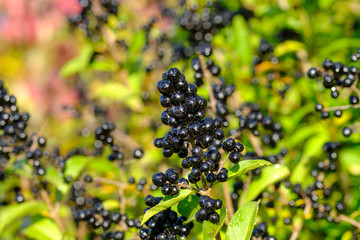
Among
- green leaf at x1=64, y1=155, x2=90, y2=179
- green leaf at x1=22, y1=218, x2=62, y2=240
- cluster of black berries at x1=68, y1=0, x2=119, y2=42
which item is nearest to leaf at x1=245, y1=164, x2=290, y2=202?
green leaf at x1=64, y1=155, x2=90, y2=179

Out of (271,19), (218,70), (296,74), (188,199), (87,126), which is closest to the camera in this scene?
(188,199)

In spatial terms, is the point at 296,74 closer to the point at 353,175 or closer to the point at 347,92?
the point at 347,92

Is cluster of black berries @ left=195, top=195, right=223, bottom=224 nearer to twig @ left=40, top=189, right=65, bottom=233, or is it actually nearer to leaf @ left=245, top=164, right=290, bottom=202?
leaf @ left=245, top=164, right=290, bottom=202

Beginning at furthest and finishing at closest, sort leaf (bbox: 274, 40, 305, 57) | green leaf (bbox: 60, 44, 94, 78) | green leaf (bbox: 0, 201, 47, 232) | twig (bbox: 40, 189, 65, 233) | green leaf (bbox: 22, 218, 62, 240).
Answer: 1. green leaf (bbox: 60, 44, 94, 78)
2. leaf (bbox: 274, 40, 305, 57)
3. twig (bbox: 40, 189, 65, 233)
4. green leaf (bbox: 22, 218, 62, 240)
5. green leaf (bbox: 0, 201, 47, 232)

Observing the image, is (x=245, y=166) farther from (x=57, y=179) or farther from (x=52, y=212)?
(x=52, y=212)

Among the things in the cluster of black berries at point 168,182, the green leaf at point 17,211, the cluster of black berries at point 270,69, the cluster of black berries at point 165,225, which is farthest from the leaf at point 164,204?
the cluster of black berries at point 270,69

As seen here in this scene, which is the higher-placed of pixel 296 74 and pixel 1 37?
pixel 1 37

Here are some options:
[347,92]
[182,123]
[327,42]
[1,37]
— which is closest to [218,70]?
[182,123]

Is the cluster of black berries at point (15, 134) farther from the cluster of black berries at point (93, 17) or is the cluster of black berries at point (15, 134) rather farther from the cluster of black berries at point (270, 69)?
the cluster of black berries at point (270, 69)
